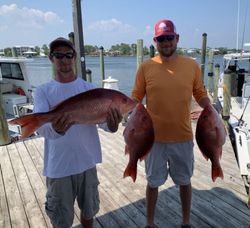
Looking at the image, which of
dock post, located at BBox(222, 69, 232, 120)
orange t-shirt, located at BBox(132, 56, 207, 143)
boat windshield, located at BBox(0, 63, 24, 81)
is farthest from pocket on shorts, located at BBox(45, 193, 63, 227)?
boat windshield, located at BBox(0, 63, 24, 81)

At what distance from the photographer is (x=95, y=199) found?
2344 mm

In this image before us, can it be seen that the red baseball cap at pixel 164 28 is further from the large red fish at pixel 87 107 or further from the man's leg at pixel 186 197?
the man's leg at pixel 186 197

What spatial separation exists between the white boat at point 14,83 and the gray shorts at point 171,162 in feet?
26.3

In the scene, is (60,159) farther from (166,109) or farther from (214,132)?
(214,132)

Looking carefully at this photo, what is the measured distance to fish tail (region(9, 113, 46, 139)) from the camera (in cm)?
177

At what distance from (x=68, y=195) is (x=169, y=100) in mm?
1123

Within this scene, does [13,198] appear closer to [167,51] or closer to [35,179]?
[35,179]

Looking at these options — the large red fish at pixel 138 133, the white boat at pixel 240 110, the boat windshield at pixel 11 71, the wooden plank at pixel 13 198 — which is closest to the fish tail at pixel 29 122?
the large red fish at pixel 138 133

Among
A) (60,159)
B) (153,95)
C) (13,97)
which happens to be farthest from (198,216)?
(13,97)

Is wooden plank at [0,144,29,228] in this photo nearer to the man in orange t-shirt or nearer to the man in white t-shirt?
the man in white t-shirt

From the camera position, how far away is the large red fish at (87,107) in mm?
1811

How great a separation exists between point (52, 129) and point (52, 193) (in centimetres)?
59

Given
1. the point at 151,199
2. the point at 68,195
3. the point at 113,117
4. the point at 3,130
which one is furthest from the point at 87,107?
the point at 3,130

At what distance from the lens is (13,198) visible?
137 inches
